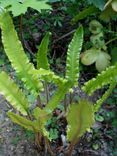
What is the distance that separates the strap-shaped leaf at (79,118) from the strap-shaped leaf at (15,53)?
274 mm

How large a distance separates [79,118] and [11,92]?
344 mm

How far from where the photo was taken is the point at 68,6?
288cm

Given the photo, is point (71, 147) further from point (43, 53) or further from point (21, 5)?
point (21, 5)

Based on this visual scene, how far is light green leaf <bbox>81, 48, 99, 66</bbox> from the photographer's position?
7.78 ft

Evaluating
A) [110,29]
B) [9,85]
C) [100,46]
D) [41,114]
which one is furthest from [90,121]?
[110,29]

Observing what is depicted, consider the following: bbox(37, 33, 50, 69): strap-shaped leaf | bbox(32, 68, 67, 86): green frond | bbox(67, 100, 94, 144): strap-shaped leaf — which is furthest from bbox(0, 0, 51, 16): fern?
bbox(67, 100, 94, 144): strap-shaped leaf

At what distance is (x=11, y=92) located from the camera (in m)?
1.81

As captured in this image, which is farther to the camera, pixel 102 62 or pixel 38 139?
pixel 102 62

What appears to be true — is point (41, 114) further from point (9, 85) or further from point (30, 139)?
point (30, 139)

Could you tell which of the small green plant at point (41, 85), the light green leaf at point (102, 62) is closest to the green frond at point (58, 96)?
the small green plant at point (41, 85)

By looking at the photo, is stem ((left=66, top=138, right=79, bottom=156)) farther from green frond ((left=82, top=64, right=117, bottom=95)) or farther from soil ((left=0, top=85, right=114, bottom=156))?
green frond ((left=82, top=64, right=117, bottom=95))

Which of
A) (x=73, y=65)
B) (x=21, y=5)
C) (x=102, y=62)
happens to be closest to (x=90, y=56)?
(x=102, y=62)

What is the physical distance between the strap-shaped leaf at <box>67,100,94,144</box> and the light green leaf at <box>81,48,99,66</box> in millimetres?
659

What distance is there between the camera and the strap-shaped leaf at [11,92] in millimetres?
1776
